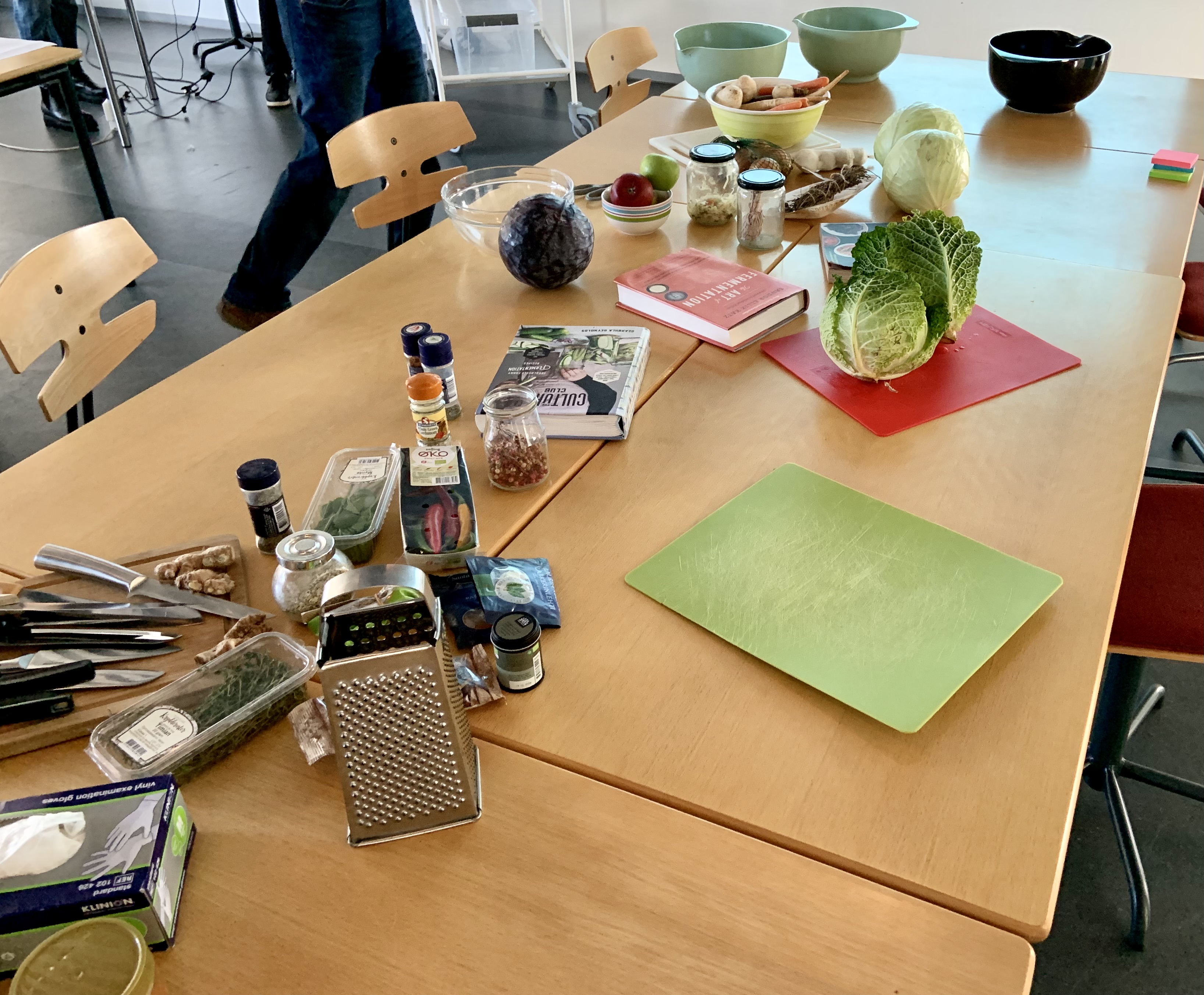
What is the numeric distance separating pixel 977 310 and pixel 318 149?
1769 millimetres

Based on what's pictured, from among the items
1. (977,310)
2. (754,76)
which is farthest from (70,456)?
(754,76)

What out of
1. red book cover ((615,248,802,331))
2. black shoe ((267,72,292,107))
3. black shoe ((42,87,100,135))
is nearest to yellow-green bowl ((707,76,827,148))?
red book cover ((615,248,802,331))

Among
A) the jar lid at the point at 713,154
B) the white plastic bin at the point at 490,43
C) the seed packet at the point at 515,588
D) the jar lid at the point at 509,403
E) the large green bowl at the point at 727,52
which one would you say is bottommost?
the white plastic bin at the point at 490,43

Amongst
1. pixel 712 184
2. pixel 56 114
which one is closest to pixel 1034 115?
pixel 712 184

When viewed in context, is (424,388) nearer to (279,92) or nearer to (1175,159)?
(1175,159)

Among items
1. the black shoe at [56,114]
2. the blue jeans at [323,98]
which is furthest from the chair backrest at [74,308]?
the black shoe at [56,114]

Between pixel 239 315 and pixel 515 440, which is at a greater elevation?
pixel 515 440

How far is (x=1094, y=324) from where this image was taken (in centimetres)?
142

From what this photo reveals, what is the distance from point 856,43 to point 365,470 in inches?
74.3

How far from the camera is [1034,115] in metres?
2.26

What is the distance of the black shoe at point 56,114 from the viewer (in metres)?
4.80

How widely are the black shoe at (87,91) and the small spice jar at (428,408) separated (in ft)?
16.7

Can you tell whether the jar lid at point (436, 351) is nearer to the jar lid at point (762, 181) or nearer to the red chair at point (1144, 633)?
the jar lid at point (762, 181)

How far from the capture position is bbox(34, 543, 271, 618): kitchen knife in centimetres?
94
